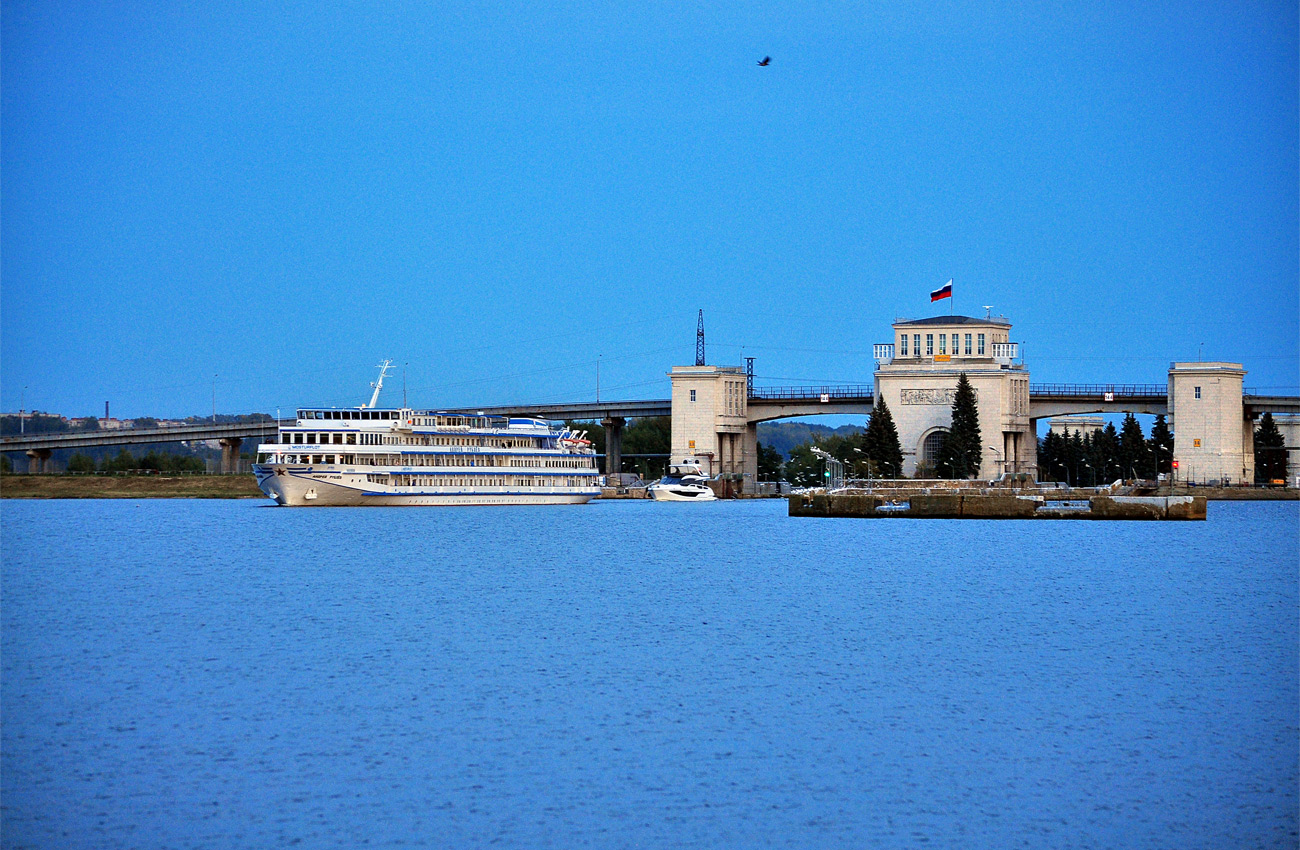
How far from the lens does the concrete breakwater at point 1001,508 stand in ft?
273

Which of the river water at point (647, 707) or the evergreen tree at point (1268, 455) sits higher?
the evergreen tree at point (1268, 455)

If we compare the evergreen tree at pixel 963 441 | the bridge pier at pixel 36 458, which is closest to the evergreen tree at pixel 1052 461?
the evergreen tree at pixel 963 441

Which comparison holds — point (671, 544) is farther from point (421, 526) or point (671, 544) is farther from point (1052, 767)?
point (1052, 767)

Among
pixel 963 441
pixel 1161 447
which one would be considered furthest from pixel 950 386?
pixel 1161 447

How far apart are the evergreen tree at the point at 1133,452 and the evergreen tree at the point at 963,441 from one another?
95.0 feet

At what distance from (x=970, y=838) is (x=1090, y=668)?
11286 millimetres

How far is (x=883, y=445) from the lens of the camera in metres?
111

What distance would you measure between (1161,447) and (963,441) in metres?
31.6

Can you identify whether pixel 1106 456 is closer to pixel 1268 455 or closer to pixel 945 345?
pixel 1268 455

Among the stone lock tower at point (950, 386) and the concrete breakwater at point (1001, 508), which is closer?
the concrete breakwater at point (1001, 508)

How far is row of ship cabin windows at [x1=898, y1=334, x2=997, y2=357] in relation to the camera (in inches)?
4653

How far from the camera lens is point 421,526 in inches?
2874

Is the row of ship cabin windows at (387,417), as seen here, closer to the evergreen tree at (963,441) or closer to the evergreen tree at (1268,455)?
the evergreen tree at (963,441)

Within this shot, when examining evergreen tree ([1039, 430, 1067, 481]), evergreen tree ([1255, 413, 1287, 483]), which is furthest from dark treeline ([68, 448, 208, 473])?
evergreen tree ([1255, 413, 1287, 483])
